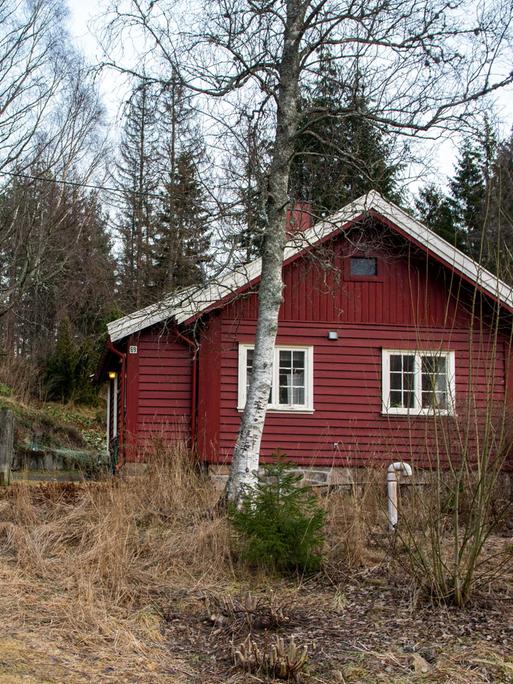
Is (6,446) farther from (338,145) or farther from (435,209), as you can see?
(435,209)

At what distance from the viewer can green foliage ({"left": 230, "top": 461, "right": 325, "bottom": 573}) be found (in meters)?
6.71

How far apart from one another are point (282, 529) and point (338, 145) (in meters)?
5.09

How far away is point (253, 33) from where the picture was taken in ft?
29.4

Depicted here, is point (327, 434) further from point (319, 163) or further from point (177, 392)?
point (319, 163)

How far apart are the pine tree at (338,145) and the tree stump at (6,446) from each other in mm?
5260

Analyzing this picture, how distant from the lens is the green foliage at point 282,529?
6715mm

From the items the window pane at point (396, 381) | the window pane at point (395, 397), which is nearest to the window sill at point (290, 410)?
the window pane at point (395, 397)

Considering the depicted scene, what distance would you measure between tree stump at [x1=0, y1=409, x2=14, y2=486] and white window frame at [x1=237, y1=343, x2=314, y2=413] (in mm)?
3743

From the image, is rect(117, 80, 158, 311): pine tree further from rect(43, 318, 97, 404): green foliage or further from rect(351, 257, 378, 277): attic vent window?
rect(351, 257, 378, 277): attic vent window

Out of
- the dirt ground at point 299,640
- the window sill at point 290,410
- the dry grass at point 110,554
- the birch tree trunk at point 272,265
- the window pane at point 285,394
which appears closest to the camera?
the dirt ground at point 299,640

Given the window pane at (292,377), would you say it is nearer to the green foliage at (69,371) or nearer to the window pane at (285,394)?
the window pane at (285,394)

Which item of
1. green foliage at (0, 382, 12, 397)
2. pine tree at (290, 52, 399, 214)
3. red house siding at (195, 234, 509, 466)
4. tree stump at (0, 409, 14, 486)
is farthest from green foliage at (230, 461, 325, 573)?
green foliage at (0, 382, 12, 397)

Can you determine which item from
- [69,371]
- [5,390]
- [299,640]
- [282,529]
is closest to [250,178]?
[282,529]

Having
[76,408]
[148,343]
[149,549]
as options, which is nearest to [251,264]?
[148,343]
